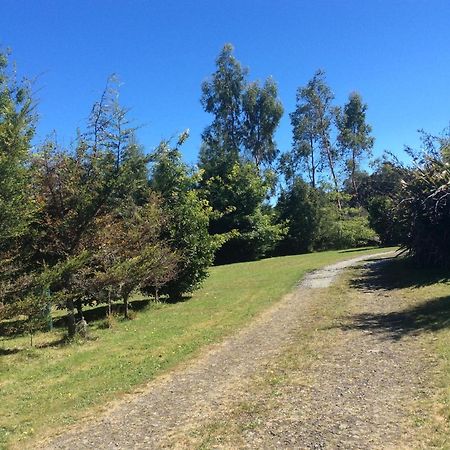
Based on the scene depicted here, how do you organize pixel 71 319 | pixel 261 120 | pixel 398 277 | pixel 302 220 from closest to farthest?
1. pixel 71 319
2. pixel 398 277
3. pixel 302 220
4. pixel 261 120

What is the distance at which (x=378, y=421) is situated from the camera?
5.12 metres

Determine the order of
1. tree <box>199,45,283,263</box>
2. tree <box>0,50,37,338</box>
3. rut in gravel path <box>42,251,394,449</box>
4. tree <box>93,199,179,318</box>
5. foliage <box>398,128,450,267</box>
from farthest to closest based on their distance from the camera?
tree <box>199,45,283,263</box>, foliage <box>398,128,450,267</box>, tree <box>93,199,179,318</box>, tree <box>0,50,37,338</box>, rut in gravel path <box>42,251,394,449</box>

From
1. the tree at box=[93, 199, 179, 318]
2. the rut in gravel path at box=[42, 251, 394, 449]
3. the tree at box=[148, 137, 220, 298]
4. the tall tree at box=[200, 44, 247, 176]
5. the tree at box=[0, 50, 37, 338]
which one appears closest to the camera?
the rut in gravel path at box=[42, 251, 394, 449]

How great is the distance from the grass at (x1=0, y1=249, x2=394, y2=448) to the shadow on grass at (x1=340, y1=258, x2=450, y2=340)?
2849 millimetres

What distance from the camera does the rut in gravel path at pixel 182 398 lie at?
540 centimetres

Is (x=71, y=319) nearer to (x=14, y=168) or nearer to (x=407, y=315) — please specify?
(x=14, y=168)

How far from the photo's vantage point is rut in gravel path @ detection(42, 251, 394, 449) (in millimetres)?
5403

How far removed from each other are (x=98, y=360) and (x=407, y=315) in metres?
6.60

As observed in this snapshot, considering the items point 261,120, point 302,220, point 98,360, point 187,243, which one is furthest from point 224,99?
point 98,360

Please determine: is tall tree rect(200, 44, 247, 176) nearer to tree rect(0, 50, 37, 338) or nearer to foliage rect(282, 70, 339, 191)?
foliage rect(282, 70, 339, 191)

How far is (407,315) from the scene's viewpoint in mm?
10797

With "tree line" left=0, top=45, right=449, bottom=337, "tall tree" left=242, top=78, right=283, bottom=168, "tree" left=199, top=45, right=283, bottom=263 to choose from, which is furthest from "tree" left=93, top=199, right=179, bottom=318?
"tall tree" left=242, top=78, right=283, bottom=168

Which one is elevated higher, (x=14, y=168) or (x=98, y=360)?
(x=14, y=168)

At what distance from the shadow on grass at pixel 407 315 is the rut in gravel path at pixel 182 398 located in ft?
5.68
